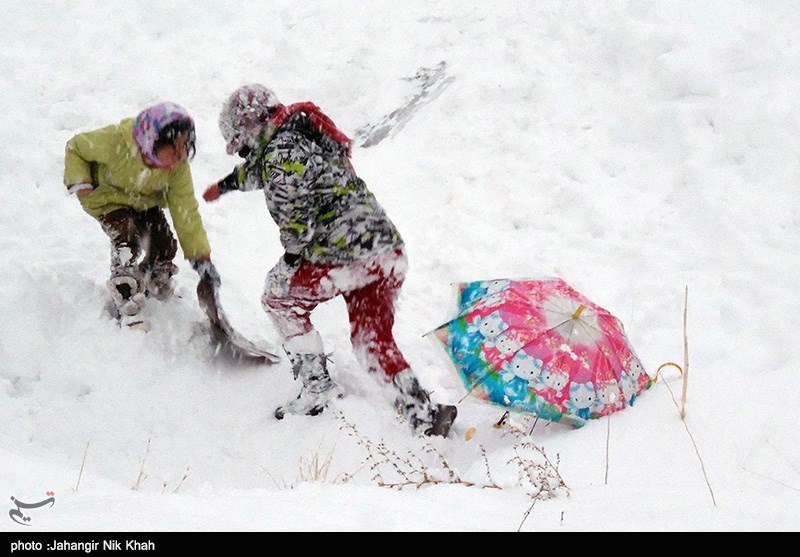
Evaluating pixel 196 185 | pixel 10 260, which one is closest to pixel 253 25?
pixel 196 185

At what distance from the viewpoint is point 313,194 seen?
327 centimetres

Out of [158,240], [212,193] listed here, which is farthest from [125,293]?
[212,193]

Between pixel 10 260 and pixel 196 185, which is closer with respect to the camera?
pixel 10 260

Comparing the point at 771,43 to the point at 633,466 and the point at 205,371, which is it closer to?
the point at 633,466

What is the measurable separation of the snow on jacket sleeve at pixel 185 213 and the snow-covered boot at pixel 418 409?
1.56 metres

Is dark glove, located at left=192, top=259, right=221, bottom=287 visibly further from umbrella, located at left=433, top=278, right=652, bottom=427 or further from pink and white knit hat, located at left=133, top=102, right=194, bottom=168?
umbrella, located at left=433, top=278, right=652, bottom=427

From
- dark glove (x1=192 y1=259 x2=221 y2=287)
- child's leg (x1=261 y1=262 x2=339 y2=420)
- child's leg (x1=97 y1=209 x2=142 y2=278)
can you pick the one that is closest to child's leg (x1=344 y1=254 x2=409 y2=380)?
child's leg (x1=261 y1=262 x2=339 y2=420)

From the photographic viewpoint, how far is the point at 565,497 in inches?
91.4

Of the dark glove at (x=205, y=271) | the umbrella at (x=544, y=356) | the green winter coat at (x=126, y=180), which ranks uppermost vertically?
the green winter coat at (x=126, y=180)

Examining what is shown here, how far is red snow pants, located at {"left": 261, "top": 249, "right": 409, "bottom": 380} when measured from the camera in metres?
3.43

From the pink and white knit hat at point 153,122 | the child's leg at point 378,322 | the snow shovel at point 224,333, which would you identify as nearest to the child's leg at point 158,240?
the snow shovel at point 224,333

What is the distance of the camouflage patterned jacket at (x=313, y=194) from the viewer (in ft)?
10.4

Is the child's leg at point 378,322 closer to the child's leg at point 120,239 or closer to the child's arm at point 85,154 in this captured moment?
the child's leg at point 120,239
